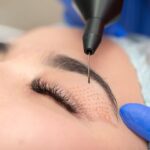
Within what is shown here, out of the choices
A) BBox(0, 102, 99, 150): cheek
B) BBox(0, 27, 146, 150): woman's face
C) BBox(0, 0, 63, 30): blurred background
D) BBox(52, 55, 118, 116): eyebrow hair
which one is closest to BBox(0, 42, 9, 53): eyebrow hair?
BBox(0, 27, 146, 150): woman's face

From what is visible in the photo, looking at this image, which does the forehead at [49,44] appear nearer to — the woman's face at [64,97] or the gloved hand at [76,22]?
the woman's face at [64,97]

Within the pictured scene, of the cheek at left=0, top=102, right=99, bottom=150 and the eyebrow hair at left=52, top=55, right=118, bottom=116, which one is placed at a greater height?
the eyebrow hair at left=52, top=55, right=118, bottom=116

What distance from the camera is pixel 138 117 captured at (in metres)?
0.68

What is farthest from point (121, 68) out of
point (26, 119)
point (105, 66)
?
point (26, 119)

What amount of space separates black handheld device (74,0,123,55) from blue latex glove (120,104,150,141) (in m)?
0.17

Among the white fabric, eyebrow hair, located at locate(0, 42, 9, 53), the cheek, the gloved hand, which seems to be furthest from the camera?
the gloved hand

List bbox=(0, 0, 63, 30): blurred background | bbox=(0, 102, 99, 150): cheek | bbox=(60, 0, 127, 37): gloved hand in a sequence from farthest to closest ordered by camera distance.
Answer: bbox=(0, 0, 63, 30): blurred background
bbox=(60, 0, 127, 37): gloved hand
bbox=(0, 102, 99, 150): cheek

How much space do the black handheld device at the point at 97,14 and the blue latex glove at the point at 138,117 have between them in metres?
0.17

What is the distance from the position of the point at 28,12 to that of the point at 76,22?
0.61 metres

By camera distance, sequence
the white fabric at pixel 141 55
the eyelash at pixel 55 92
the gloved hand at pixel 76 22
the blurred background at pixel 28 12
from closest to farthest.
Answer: the eyelash at pixel 55 92
the white fabric at pixel 141 55
the gloved hand at pixel 76 22
the blurred background at pixel 28 12

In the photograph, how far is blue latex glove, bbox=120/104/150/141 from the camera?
0.68 m

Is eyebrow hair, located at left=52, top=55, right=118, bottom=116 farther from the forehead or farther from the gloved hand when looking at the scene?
the gloved hand

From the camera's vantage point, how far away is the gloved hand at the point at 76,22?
1.01 meters

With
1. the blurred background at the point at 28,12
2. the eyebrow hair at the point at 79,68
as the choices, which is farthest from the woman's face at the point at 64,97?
the blurred background at the point at 28,12
